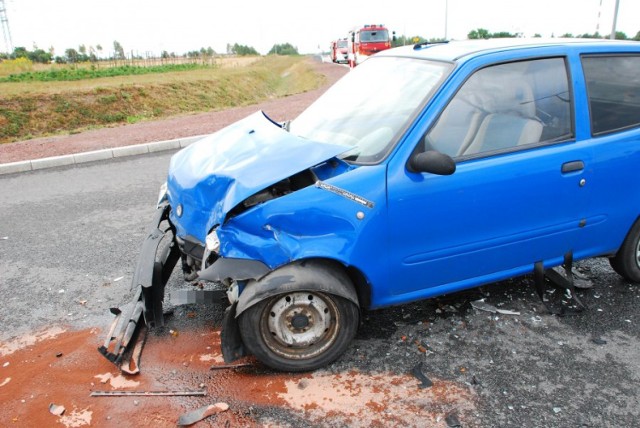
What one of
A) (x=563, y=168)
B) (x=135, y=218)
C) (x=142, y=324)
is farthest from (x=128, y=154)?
(x=563, y=168)

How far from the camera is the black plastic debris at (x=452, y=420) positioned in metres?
2.72

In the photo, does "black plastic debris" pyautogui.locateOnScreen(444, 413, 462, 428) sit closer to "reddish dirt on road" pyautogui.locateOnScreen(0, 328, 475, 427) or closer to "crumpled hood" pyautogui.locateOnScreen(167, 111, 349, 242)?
"reddish dirt on road" pyautogui.locateOnScreen(0, 328, 475, 427)

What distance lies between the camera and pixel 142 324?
3648 millimetres

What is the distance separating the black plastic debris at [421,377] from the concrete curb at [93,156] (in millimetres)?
8218

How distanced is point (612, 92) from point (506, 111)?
2.89 feet

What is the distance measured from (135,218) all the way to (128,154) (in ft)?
13.6

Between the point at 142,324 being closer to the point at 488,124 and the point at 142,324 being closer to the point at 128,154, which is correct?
the point at 488,124

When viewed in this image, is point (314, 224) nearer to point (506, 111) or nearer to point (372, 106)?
point (372, 106)

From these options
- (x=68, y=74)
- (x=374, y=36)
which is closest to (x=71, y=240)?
(x=374, y=36)

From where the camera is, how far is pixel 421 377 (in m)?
3.12

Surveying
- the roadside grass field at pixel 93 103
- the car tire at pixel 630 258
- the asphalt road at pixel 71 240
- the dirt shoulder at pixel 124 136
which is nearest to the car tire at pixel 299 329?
the asphalt road at pixel 71 240

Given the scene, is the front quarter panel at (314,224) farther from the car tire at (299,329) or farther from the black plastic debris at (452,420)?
the black plastic debris at (452,420)

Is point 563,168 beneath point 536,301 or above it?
above

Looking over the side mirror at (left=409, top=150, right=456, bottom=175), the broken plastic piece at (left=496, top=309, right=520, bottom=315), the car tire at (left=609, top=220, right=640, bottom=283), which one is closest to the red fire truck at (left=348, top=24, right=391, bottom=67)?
the car tire at (left=609, top=220, right=640, bottom=283)
